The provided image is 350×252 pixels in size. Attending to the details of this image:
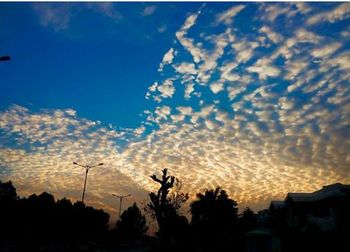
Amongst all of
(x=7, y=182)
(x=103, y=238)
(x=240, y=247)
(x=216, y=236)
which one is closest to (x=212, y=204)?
(x=216, y=236)

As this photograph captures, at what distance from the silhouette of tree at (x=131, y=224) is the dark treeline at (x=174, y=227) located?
152 inches

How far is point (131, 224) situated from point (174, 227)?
7594 centimetres

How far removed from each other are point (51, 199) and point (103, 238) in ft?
83.0

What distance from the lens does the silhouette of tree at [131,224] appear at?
106312 millimetres

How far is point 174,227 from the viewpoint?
3744cm

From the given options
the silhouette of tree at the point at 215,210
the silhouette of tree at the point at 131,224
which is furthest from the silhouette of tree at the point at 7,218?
the silhouette of tree at the point at 131,224

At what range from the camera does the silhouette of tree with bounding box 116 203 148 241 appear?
10631 cm

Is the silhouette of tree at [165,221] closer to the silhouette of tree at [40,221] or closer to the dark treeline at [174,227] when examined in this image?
the dark treeline at [174,227]

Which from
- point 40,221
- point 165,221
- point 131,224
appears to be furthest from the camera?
point 131,224

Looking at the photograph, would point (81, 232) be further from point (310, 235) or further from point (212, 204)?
point (310, 235)

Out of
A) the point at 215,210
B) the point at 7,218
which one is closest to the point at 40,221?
the point at 7,218

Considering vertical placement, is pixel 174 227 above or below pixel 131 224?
below

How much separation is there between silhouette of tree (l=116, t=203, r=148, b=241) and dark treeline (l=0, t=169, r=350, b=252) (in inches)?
152

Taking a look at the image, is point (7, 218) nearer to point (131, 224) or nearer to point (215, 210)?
point (215, 210)
